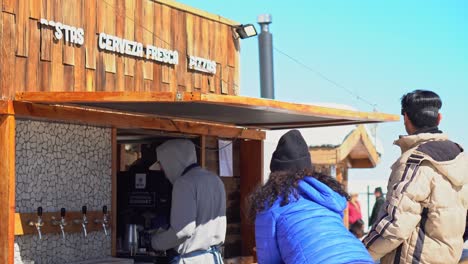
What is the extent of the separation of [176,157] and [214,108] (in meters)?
0.47

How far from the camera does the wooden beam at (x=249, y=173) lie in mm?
8586

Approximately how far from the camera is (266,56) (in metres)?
10.5

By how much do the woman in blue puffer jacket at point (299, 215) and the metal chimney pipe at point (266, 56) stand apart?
731 cm

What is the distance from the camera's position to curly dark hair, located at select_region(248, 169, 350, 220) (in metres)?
3.05

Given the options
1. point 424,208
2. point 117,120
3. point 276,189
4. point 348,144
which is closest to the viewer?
point 276,189

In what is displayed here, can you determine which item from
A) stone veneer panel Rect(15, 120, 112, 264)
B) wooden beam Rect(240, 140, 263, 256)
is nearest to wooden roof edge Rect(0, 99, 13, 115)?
stone veneer panel Rect(15, 120, 112, 264)

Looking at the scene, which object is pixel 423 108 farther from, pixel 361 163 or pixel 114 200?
pixel 361 163

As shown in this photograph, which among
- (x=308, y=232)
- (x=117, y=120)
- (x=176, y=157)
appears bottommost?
(x=308, y=232)

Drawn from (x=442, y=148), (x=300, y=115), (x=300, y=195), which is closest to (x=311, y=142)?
(x=300, y=115)

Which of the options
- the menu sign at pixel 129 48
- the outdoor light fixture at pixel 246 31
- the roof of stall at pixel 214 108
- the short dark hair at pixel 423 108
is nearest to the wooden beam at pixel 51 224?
the roof of stall at pixel 214 108

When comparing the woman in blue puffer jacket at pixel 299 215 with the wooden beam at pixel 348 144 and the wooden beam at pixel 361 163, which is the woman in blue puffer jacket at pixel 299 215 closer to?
the wooden beam at pixel 348 144

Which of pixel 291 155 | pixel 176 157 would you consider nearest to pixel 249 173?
pixel 176 157

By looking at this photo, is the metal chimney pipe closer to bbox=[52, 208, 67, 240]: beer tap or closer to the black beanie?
bbox=[52, 208, 67, 240]: beer tap

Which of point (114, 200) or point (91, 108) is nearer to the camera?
point (91, 108)
